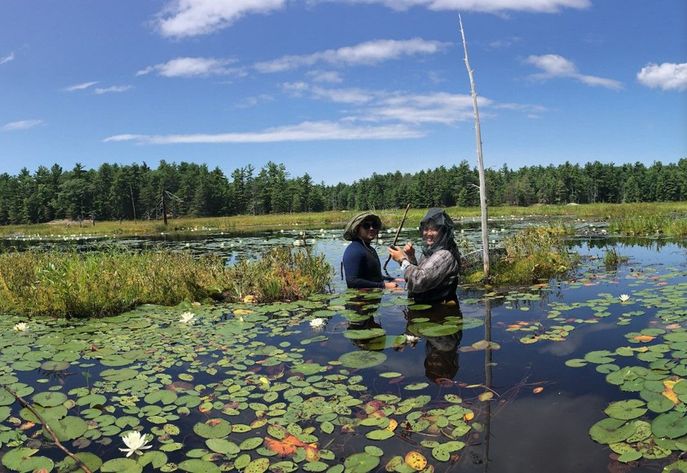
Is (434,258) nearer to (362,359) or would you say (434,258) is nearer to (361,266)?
(361,266)

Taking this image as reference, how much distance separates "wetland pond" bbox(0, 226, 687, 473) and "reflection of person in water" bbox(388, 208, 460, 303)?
1.54 ft

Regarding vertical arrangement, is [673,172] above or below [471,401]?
above

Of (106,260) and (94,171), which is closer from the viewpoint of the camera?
(106,260)

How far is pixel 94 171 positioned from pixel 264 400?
352 feet

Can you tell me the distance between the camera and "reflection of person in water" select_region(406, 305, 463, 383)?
4.60 m

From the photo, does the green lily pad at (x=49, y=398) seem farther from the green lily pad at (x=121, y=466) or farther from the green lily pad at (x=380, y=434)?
the green lily pad at (x=380, y=434)

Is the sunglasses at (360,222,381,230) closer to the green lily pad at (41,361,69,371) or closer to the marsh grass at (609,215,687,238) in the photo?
the green lily pad at (41,361,69,371)

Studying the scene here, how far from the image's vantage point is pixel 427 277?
6387 mm

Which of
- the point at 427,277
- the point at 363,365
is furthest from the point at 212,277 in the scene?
the point at 363,365

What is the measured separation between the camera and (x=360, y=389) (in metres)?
4.22

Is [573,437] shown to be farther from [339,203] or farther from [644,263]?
[339,203]

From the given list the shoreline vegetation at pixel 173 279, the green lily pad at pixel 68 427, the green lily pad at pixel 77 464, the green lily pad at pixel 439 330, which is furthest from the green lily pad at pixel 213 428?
the shoreline vegetation at pixel 173 279

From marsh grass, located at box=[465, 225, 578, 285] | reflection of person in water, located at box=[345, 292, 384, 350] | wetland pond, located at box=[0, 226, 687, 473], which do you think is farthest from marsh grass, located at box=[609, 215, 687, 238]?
reflection of person in water, located at box=[345, 292, 384, 350]

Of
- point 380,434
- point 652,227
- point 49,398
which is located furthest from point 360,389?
point 652,227
